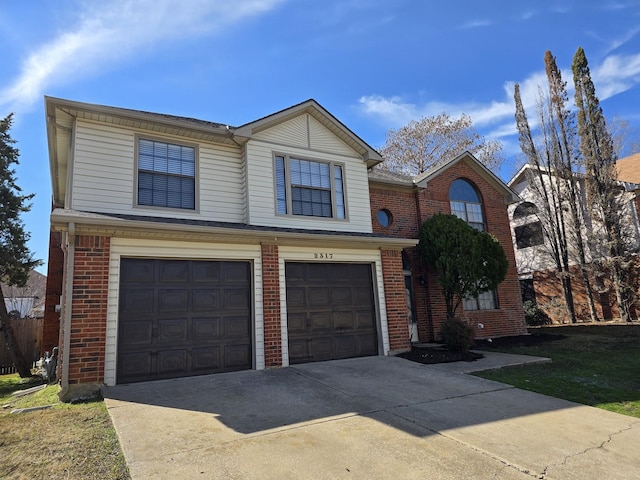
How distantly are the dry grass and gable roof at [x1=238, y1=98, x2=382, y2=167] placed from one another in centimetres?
675

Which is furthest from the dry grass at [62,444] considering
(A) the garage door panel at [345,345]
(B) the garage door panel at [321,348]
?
(A) the garage door panel at [345,345]

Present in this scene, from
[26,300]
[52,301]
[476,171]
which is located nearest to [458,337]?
[476,171]

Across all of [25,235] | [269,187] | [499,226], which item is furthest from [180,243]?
[499,226]

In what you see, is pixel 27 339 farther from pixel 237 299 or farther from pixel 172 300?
pixel 237 299

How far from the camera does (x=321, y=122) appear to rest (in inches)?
432

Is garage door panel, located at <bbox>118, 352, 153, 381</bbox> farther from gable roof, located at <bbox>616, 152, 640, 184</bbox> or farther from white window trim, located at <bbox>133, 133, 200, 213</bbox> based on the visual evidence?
gable roof, located at <bbox>616, 152, 640, 184</bbox>

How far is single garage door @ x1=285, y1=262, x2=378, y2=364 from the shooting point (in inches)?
349

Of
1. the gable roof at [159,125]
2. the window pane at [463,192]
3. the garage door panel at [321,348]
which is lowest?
the garage door panel at [321,348]

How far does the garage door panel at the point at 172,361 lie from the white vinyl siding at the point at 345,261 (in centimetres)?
207

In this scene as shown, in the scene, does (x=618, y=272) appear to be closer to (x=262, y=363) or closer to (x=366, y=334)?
(x=366, y=334)

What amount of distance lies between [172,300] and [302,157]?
5.03 metres

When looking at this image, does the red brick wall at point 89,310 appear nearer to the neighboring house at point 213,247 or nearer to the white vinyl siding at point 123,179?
the neighboring house at point 213,247

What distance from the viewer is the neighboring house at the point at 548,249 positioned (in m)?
18.5

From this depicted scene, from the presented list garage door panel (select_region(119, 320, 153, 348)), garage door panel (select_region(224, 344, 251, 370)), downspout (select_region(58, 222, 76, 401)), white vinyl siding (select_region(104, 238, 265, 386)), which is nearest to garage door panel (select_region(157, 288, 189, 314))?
garage door panel (select_region(119, 320, 153, 348))
